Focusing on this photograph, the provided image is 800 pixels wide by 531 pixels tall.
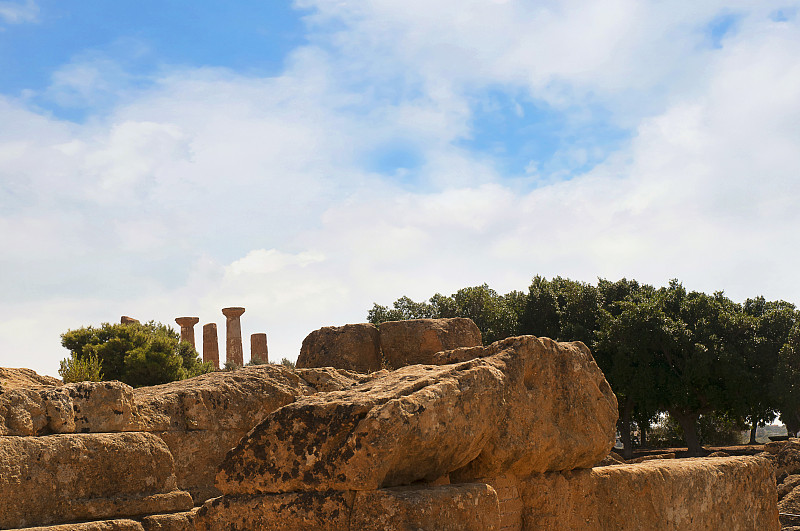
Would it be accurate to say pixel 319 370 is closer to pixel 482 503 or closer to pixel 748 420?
pixel 482 503

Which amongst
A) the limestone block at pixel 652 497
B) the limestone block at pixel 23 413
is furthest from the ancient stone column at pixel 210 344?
the limestone block at pixel 652 497

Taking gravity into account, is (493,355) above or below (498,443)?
above

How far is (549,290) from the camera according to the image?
1186 inches

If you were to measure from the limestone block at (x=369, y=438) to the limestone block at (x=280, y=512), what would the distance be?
5cm

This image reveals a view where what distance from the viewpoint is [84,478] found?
4766 mm

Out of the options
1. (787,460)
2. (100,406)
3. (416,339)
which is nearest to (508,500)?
(100,406)

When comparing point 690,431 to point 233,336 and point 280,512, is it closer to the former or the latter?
point 233,336

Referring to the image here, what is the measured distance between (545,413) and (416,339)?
198 inches

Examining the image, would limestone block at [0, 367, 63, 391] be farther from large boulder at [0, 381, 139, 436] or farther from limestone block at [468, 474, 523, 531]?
limestone block at [468, 474, 523, 531]

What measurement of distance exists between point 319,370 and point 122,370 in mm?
21378

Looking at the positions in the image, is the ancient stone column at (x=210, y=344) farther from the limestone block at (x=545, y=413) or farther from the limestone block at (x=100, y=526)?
the limestone block at (x=545, y=413)

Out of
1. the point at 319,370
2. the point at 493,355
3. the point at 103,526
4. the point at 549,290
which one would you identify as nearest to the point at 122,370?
the point at 549,290

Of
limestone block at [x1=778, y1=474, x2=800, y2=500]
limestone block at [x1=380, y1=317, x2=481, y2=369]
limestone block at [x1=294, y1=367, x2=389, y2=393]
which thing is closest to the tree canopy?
limestone block at [x1=778, y1=474, x2=800, y2=500]

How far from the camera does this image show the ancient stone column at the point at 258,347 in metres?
40.2
